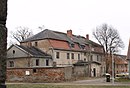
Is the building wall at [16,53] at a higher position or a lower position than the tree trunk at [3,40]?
higher

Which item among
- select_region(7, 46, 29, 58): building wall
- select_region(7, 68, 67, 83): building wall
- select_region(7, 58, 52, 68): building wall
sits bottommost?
select_region(7, 68, 67, 83): building wall

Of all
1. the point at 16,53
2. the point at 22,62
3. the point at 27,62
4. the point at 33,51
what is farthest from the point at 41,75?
the point at 16,53

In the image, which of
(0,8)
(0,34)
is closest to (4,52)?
(0,34)

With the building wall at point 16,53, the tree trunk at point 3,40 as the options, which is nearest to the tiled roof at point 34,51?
the building wall at point 16,53

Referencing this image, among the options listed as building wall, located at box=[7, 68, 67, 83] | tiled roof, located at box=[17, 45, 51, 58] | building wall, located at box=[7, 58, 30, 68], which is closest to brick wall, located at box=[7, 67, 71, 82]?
building wall, located at box=[7, 68, 67, 83]

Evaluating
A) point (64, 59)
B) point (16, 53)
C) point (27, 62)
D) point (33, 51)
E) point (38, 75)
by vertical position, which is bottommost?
point (38, 75)

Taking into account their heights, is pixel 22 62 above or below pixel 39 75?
above

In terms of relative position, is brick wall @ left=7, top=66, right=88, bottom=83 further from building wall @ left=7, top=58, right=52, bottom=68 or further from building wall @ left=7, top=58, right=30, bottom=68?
building wall @ left=7, top=58, right=30, bottom=68

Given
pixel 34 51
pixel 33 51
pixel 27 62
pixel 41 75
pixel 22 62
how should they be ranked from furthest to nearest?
pixel 34 51
pixel 33 51
pixel 22 62
pixel 27 62
pixel 41 75

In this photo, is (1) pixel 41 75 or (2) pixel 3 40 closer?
(2) pixel 3 40

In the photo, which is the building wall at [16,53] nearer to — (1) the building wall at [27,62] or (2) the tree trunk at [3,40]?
(1) the building wall at [27,62]

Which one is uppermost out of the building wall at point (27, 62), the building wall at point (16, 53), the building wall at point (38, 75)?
the building wall at point (16, 53)

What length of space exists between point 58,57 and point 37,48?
5061 mm

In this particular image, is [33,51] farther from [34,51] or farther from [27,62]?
[27,62]
